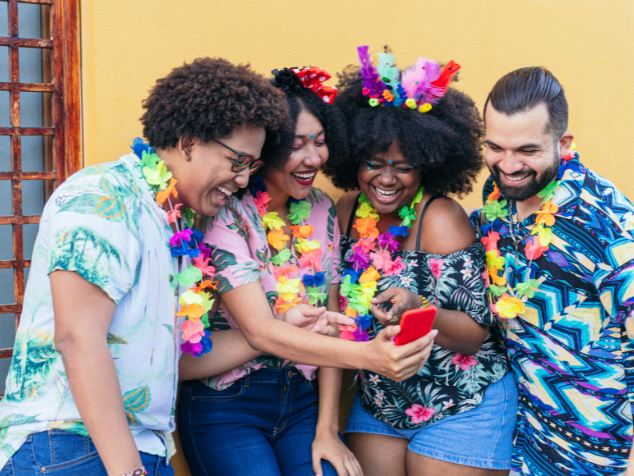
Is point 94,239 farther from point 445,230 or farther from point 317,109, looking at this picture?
point 445,230

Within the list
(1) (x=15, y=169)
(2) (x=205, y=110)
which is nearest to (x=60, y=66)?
Result: (1) (x=15, y=169)

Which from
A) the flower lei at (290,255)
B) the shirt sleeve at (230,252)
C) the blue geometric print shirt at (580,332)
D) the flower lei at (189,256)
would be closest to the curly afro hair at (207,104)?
the flower lei at (189,256)

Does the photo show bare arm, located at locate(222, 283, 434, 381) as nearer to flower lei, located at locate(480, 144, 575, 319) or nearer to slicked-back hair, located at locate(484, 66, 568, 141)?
flower lei, located at locate(480, 144, 575, 319)

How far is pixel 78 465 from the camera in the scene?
183 centimetres

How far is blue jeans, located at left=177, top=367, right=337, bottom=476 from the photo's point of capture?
2477 mm

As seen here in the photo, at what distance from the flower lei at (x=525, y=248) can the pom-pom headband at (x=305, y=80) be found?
102 cm

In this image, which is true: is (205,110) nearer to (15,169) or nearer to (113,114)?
(113,114)

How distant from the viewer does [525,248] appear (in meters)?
2.58

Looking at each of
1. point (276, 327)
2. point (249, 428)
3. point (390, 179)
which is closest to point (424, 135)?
point (390, 179)

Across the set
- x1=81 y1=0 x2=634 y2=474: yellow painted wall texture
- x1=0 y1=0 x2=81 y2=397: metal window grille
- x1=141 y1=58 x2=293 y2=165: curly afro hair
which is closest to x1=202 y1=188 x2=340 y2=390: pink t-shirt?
x1=141 y1=58 x2=293 y2=165: curly afro hair

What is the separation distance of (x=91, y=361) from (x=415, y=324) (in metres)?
1.08

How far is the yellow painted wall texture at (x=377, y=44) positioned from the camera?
109 inches

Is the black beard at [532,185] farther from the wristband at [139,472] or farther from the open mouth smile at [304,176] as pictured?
the wristband at [139,472]

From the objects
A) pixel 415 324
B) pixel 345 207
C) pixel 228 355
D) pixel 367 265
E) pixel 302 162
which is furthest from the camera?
pixel 345 207
